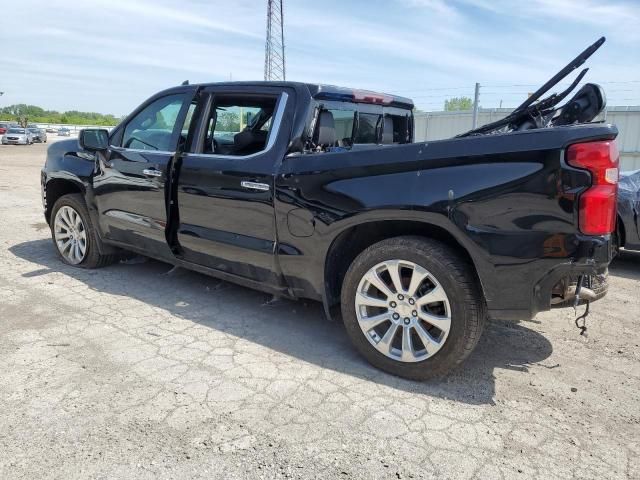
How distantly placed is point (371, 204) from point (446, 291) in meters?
0.68

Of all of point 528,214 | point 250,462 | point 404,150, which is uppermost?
point 404,150

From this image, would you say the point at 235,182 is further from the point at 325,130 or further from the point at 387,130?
the point at 387,130

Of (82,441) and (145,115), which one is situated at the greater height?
(145,115)

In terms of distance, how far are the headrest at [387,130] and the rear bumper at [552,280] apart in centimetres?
213

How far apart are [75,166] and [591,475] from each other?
4992 millimetres

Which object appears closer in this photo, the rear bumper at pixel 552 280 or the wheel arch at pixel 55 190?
the rear bumper at pixel 552 280

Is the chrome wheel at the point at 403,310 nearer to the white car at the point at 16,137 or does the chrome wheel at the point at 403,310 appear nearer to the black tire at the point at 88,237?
the black tire at the point at 88,237

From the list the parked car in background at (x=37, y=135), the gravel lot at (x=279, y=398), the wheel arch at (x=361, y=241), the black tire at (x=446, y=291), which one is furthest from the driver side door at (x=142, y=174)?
the parked car in background at (x=37, y=135)

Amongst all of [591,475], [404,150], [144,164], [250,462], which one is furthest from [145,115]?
[591,475]

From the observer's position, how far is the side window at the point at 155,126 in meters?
4.30

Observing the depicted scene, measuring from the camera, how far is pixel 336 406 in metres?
2.79

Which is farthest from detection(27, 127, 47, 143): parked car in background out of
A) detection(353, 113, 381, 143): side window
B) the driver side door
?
detection(353, 113, 381, 143): side window

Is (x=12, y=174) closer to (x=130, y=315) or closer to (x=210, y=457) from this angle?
(x=130, y=315)

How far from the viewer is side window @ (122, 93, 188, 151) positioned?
430cm
